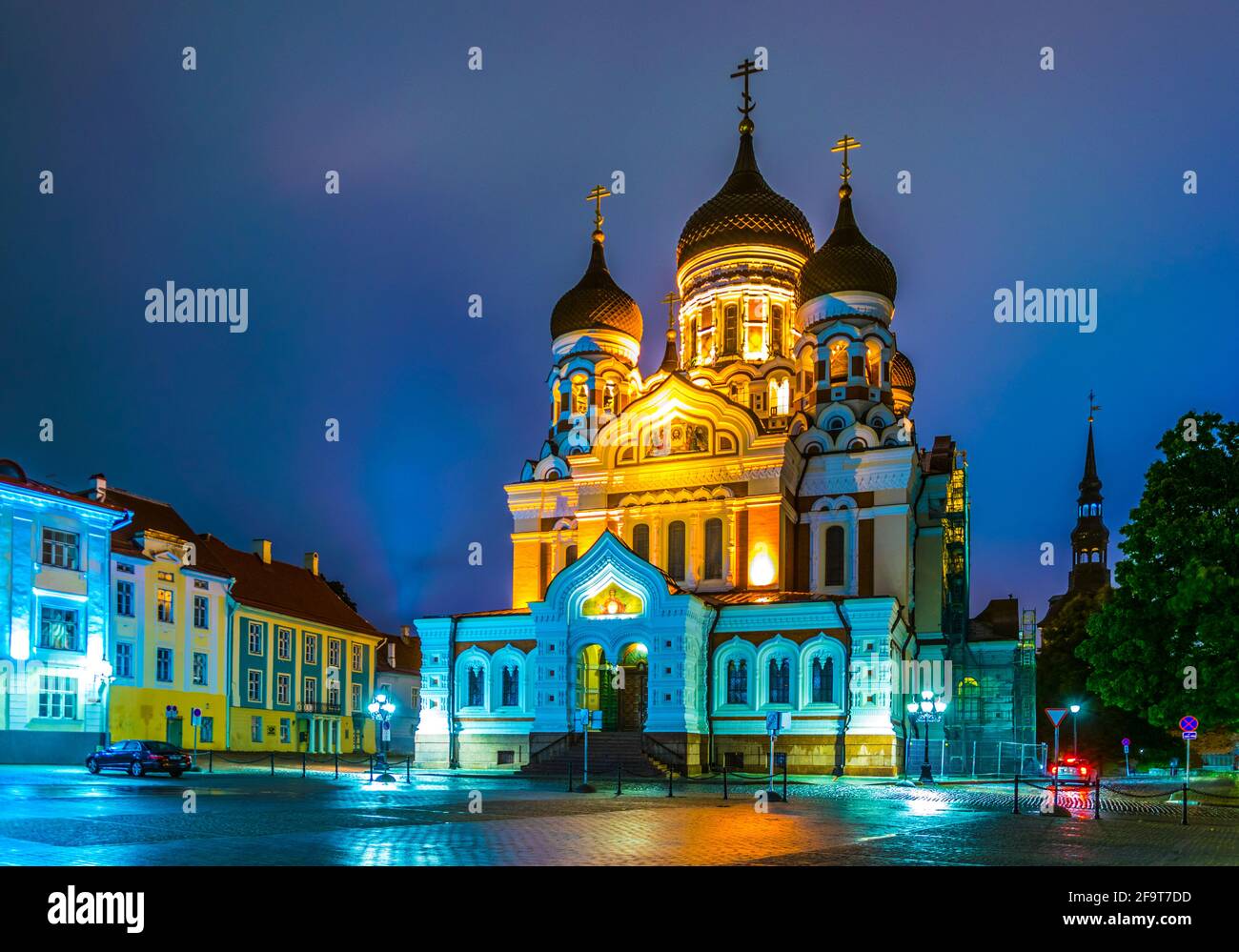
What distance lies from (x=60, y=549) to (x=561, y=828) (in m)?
33.1

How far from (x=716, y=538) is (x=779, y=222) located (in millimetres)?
16790

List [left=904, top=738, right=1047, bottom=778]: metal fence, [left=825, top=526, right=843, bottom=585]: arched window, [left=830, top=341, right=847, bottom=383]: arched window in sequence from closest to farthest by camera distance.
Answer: [left=904, top=738, right=1047, bottom=778]: metal fence < [left=825, top=526, right=843, bottom=585]: arched window < [left=830, top=341, right=847, bottom=383]: arched window

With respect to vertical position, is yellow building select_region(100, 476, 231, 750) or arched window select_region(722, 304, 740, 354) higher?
arched window select_region(722, 304, 740, 354)

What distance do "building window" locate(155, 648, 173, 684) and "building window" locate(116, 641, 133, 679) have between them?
139 centimetres

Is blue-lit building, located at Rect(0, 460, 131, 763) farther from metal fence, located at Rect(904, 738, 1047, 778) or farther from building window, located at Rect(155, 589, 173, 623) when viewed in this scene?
metal fence, located at Rect(904, 738, 1047, 778)

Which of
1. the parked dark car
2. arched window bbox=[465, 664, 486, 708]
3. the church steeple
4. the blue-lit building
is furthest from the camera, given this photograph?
the church steeple

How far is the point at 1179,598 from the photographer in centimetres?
2817

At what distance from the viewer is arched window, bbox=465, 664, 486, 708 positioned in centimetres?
4809

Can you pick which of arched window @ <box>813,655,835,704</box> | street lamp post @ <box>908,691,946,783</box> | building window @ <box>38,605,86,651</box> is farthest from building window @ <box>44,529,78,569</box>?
street lamp post @ <box>908,691,946,783</box>

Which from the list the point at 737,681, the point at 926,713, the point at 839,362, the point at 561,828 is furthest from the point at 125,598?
the point at 561,828

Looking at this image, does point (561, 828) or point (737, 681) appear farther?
point (737, 681)

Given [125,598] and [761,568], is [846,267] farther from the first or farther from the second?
[125,598]

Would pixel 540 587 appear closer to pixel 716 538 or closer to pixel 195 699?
pixel 716 538
